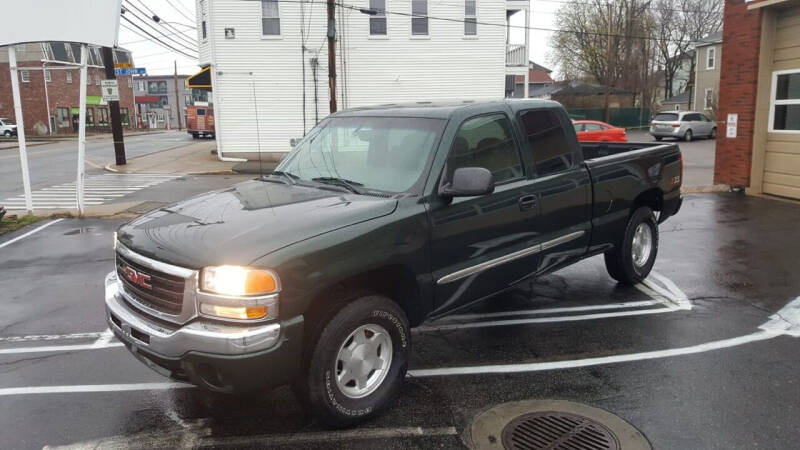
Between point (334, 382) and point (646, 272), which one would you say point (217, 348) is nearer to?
point (334, 382)

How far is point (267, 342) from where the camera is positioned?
3178 mm

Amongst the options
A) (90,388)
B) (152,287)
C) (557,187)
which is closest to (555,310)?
(557,187)

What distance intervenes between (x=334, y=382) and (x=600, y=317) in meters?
3.12

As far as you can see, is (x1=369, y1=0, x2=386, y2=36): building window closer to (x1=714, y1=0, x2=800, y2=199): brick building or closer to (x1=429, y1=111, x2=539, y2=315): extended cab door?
(x1=714, y1=0, x2=800, y2=199): brick building

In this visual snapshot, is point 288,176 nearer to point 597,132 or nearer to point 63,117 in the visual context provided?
point 597,132

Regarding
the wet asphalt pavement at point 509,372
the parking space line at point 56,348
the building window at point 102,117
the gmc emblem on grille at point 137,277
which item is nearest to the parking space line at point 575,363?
the wet asphalt pavement at point 509,372

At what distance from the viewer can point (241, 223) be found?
3.54 meters

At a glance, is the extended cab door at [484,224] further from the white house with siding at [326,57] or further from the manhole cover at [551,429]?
the white house with siding at [326,57]

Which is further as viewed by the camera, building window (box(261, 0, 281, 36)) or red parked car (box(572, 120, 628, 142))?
building window (box(261, 0, 281, 36))

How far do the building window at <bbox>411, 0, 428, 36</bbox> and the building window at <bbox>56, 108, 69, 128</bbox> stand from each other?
46504 mm

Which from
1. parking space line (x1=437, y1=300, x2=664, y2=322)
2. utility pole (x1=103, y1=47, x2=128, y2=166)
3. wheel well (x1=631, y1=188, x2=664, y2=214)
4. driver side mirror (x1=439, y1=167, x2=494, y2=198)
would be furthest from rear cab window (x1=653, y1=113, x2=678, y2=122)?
driver side mirror (x1=439, y1=167, x2=494, y2=198)

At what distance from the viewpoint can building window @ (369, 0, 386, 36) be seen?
2502 centimetres

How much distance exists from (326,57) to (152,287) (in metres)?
22.6

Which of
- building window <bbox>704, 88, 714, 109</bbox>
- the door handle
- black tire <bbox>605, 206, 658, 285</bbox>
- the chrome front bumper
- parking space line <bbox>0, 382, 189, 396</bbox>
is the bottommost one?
parking space line <bbox>0, 382, 189, 396</bbox>
